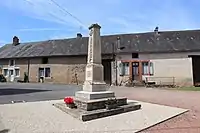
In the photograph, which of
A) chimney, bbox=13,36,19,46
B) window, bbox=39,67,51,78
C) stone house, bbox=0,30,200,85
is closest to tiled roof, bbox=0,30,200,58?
stone house, bbox=0,30,200,85

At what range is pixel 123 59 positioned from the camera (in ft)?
83.2

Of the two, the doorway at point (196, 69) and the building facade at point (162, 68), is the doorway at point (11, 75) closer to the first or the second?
the building facade at point (162, 68)

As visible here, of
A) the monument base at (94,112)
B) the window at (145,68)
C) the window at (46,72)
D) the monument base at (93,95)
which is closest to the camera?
the monument base at (94,112)

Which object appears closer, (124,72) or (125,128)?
(125,128)

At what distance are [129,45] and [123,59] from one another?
2.46 meters

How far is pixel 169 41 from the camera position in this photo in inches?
1034

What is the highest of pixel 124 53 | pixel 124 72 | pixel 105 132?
pixel 124 53

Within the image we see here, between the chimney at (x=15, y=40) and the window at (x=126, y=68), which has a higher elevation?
the chimney at (x=15, y=40)

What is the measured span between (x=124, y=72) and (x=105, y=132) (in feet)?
66.7

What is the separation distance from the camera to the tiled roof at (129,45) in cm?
2498

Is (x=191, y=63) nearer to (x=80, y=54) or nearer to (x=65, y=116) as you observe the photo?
(x=80, y=54)

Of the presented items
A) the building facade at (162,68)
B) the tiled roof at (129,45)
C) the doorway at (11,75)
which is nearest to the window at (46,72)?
the tiled roof at (129,45)

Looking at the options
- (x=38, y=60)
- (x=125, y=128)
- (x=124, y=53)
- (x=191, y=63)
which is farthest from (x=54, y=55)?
(x=125, y=128)

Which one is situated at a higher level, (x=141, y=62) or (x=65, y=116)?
(x=141, y=62)
